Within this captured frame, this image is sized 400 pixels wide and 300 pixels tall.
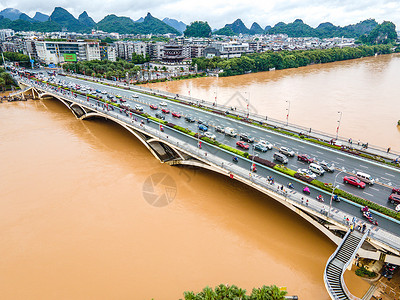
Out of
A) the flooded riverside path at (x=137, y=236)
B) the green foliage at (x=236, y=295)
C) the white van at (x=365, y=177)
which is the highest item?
the white van at (x=365, y=177)

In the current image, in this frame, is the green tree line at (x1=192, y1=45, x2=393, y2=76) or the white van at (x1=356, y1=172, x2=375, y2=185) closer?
the white van at (x1=356, y1=172, x2=375, y2=185)

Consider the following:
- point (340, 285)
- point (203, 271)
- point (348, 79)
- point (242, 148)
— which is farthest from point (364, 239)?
point (348, 79)

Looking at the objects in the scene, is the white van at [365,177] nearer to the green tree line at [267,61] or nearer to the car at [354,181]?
the car at [354,181]

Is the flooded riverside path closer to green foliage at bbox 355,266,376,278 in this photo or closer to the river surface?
green foliage at bbox 355,266,376,278

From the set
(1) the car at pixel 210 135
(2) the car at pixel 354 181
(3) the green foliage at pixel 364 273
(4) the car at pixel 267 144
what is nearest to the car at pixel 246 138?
(4) the car at pixel 267 144

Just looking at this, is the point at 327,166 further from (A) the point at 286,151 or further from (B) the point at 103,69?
(B) the point at 103,69

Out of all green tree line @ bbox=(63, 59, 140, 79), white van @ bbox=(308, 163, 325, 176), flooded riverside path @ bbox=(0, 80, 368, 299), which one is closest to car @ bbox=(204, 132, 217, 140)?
flooded riverside path @ bbox=(0, 80, 368, 299)
